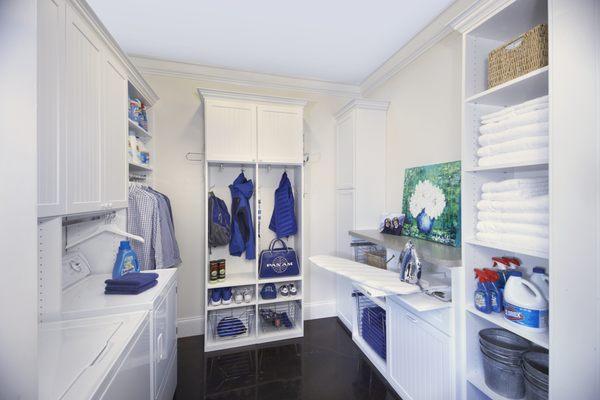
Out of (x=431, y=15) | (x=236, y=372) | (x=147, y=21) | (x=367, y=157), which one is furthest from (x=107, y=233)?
(x=431, y=15)

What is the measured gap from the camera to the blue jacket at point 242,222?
260 centimetres

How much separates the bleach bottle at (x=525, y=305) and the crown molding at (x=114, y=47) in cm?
247

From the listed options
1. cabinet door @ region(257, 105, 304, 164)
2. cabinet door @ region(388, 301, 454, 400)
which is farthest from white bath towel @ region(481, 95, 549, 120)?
cabinet door @ region(257, 105, 304, 164)

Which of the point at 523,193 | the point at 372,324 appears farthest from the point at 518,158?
the point at 372,324

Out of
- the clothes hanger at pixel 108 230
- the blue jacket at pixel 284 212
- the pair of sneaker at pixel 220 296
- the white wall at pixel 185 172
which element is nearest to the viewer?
the clothes hanger at pixel 108 230

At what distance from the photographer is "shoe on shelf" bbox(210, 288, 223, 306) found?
8.04 ft

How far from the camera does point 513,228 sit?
3.87 ft

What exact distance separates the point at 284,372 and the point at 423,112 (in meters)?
2.49

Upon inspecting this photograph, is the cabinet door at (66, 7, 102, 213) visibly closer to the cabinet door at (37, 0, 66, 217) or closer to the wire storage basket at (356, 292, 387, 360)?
the cabinet door at (37, 0, 66, 217)

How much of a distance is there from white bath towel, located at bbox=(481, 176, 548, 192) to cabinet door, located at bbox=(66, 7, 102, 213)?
2.07 meters

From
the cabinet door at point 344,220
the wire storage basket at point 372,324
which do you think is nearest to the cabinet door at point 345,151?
the cabinet door at point 344,220

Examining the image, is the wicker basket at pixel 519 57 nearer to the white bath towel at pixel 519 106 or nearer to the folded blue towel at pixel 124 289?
the white bath towel at pixel 519 106

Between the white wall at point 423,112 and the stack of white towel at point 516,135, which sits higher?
the white wall at point 423,112

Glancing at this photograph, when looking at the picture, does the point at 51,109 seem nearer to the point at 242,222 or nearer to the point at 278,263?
the point at 242,222
